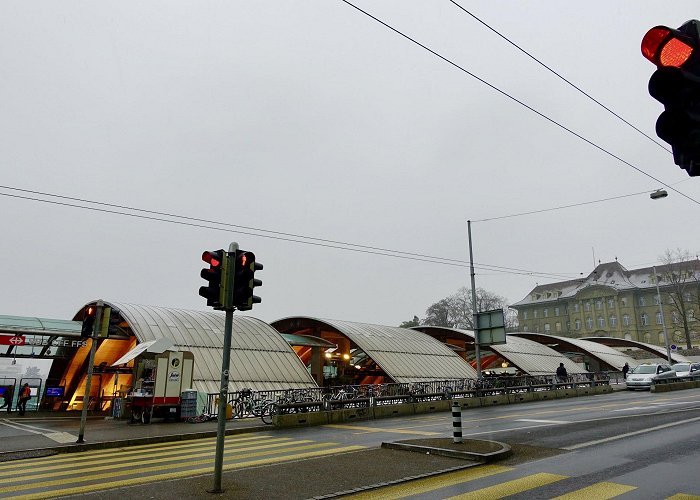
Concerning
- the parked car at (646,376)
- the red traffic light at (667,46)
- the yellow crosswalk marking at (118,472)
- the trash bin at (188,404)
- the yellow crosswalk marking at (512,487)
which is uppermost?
the red traffic light at (667,46)

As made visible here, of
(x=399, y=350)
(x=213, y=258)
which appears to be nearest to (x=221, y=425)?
(x=213, y=258)

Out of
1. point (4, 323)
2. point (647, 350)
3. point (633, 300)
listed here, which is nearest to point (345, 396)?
point (4, 323)

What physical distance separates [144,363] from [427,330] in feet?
108

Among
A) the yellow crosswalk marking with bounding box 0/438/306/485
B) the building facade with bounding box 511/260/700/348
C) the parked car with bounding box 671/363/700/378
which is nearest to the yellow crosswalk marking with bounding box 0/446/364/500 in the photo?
the yellow crosswalk marking with bounding box 0/438/306/485

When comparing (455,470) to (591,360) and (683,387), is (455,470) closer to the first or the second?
(683,387)

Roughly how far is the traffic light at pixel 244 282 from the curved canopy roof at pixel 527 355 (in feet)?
125

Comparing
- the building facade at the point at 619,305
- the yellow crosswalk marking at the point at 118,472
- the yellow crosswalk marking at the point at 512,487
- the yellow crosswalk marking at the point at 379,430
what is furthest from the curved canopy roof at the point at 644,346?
the yellow crosswalk marking at the point at 118,472

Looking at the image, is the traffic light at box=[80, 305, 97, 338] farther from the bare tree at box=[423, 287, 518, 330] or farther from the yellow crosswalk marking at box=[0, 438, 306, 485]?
the bare tree at box=[423, 287, 518, 330]

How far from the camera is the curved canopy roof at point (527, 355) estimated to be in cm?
4441

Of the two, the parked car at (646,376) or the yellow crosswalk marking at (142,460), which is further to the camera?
the parked car at (646,376)

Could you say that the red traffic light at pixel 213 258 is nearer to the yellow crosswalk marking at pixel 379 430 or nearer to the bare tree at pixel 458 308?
the yellow crosswalk marking at pixel 379 430

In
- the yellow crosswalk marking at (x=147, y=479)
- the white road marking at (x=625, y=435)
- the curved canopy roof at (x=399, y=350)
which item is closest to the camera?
the yellow crosswalk marking at (x=147, y=479)

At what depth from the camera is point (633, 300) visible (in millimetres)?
98688

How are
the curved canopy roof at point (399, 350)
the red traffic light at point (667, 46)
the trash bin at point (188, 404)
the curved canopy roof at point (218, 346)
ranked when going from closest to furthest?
the red traffic light at point (667, 46) → the trash bin at point (188, 404) → the curved canopy roof at point (218, 346) → the curved canopy roof at point (399, 350)
